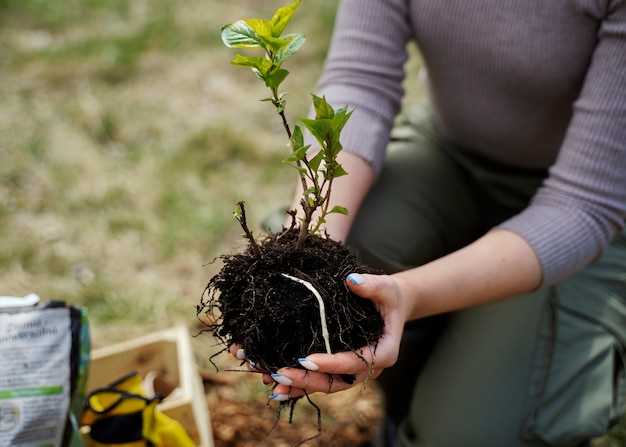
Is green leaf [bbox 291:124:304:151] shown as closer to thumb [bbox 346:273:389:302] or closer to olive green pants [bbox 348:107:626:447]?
thumb [bbox 346:273:389:302]

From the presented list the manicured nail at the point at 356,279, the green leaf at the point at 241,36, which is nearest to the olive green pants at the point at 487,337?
the manicured nail at the point at 356,279

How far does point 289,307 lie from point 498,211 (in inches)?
42.2

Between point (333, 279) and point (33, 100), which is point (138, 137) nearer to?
point (33, 100)

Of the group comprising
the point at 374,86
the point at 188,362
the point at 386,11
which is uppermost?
the point at 386,11

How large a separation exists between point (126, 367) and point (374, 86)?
3.59ft

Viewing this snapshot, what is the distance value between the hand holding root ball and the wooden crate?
61 centimetres

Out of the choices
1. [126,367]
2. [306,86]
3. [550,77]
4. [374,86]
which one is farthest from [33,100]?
[550,77]

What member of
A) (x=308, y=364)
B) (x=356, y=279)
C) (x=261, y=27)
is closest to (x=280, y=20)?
(x=261, y=27)

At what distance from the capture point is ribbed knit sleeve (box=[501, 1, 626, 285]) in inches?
59.6

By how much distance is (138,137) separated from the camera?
353 centimetres

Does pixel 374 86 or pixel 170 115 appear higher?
pixel 374 86

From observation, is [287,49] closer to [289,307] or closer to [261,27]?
[261,27]

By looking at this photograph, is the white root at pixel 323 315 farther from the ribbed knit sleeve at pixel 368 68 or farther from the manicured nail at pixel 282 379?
the ribbed knit sleeve at pixel 368 68

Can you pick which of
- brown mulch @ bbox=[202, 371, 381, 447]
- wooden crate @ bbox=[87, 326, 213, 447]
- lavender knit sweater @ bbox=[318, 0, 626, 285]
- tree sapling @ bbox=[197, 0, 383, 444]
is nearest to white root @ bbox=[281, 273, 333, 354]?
tree sapling @ bbox=[197, 0, 383, 444]
